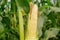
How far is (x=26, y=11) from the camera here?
622mm

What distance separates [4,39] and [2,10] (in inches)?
8.4

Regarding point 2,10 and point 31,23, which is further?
point 2,10

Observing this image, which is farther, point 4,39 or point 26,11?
point 4,39

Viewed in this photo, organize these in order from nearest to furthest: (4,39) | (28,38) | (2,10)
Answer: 1. (28,38)
2. (4,39)
3. (2,10)

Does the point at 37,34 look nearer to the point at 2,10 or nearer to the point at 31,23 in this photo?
the point at 31,23

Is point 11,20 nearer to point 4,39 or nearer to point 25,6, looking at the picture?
point 4,39

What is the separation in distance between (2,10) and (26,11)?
342mm

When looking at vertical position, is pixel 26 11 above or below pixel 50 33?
above

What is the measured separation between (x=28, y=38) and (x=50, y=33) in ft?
0.42

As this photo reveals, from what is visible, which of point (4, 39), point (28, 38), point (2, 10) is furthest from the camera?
point (2, 10)

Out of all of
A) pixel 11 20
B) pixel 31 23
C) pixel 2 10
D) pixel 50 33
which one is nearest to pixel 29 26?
pixel 31 23

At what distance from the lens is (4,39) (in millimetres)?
787

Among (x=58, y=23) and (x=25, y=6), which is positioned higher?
(x=25, y=6)

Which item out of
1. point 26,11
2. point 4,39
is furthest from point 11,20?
point 26,11
